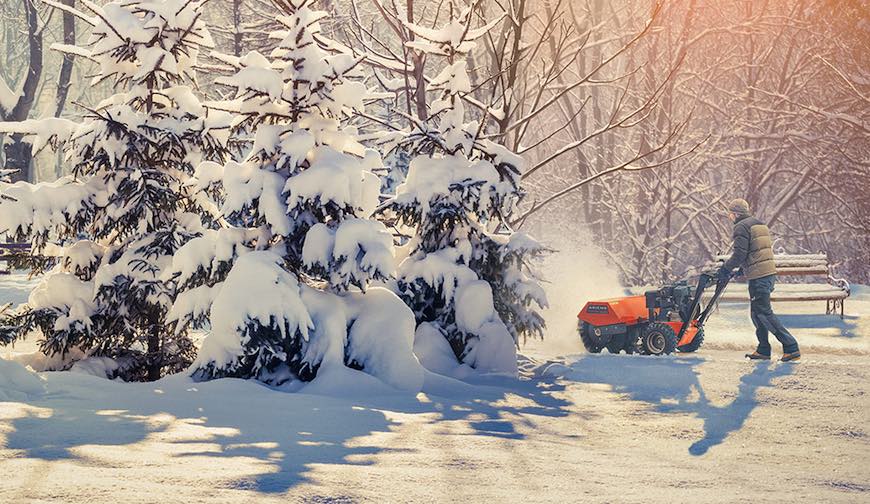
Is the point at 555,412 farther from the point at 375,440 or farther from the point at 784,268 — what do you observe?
the point at 784,268

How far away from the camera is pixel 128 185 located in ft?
33.1

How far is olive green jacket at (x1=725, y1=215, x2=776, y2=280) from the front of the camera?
1195 cm

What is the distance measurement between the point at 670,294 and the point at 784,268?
21.3 ft

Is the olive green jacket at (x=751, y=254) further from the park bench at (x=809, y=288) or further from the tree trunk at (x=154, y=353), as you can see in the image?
the tree trunk at (x=154, y=353)

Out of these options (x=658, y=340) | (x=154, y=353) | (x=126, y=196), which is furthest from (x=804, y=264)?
(x=126, y=196)

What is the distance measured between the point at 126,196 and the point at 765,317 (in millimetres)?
7698

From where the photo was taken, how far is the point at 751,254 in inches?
475

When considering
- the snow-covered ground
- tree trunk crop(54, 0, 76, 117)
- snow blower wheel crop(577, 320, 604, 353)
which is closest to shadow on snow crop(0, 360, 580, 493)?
the snow-covered ground

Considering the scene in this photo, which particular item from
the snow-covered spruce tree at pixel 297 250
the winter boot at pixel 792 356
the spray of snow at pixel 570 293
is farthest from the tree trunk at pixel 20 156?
the winter boot at pixel 792 356

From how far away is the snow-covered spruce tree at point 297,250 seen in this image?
8.45 metres

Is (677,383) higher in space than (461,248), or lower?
lower

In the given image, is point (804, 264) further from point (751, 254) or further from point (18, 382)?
point (18, 382)

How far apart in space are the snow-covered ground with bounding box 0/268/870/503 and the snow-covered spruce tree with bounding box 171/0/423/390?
1.94ft

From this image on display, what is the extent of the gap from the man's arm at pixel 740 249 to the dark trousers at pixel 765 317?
0.34 meters
